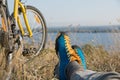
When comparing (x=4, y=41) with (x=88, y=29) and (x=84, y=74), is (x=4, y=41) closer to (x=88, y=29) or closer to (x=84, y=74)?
(x=84, y=74)

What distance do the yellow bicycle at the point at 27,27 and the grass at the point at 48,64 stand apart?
0.48 feet

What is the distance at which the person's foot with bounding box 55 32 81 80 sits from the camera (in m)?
4.00

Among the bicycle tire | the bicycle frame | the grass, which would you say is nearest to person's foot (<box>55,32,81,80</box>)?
the grass

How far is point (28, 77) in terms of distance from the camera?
4242mm

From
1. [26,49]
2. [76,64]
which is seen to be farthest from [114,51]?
[76,64]

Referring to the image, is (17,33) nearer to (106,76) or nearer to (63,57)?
(63,57)

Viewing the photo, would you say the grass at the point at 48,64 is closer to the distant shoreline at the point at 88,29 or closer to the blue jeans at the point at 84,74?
the distant shoreline at the point at 88,29

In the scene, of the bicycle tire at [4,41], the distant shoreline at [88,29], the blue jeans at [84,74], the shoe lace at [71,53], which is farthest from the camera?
the distant shoreline at [88,29]

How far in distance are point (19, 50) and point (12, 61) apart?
0.88 feet

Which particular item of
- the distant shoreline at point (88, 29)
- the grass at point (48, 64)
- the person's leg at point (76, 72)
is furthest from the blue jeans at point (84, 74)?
the distant shoreline at point (88, 29)

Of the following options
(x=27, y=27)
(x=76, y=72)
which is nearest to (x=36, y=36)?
(x=27, y=27)

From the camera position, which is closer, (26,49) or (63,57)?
(63,57)

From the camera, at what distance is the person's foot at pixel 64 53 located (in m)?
4.00

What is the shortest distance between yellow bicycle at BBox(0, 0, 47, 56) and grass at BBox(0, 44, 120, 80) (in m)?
0.15
